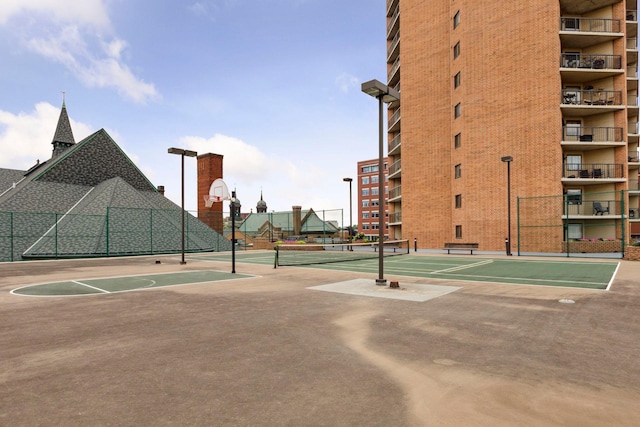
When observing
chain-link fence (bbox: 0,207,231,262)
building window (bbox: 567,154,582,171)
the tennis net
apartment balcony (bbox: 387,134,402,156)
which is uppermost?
apartment balcony (bbox: 387,134,402,156)

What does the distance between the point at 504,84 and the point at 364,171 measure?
73.4 m

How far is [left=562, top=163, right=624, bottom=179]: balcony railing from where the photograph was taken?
97.2ft

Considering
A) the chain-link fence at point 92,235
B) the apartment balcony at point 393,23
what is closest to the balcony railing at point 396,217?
the chain-link fence at point 92,235

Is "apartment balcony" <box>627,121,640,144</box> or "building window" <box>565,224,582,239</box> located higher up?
"apartment balcony" <box>627,121,640,144</box>

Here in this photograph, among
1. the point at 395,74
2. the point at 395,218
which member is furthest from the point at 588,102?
the point at 395,218

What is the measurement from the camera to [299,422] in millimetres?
3248

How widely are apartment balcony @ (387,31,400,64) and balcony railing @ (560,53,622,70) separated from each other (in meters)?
18.4

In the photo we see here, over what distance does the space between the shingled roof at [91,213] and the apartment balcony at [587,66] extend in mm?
36584

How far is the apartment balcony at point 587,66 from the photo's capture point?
2952 cm

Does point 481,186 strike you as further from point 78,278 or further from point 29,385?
point 29,385

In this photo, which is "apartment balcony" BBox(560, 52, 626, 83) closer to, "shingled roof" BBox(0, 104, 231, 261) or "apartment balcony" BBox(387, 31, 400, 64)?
"apartment balcony" BBox(387, 31, 400, 64)

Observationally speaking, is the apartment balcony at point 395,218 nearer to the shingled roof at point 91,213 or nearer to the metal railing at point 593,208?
the metal railing at point 593,208

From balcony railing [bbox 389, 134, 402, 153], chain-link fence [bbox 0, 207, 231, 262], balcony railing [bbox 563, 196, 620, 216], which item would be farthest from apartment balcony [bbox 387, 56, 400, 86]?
chain-link fence [bbox 0, 207, 231, 262]

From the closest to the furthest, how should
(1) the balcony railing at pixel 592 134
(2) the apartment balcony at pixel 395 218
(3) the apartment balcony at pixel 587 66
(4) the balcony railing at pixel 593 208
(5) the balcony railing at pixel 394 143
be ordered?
1. (4) the balcony railing at pixel 593 208
2. (3) the apartment balcony at pixel 587 66
3. (1) the balcony railing at pixel 592 134
4. (5) the balcony railing at pixel 394 143
5. (2) the apartment balcony at pixel 395 218
